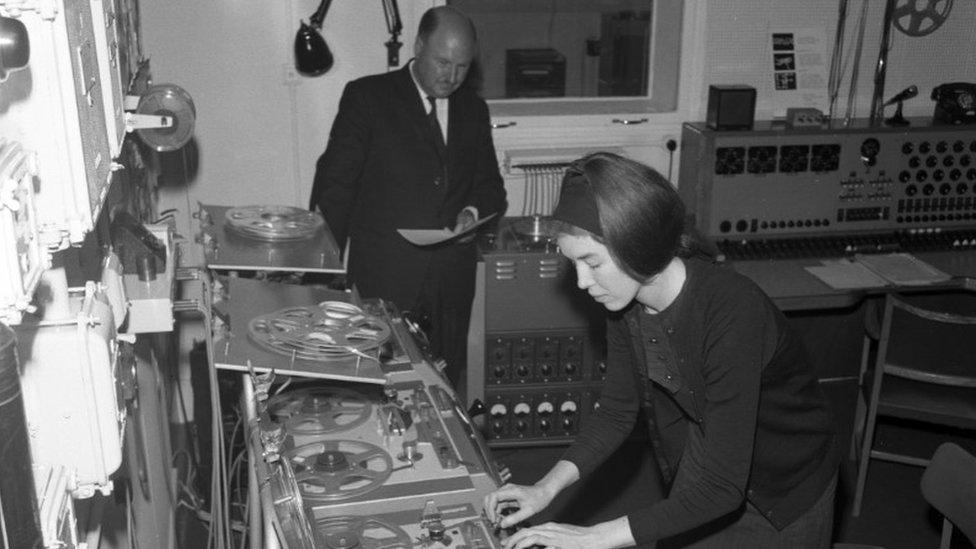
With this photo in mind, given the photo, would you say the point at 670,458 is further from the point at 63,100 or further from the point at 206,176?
the point at 206,176

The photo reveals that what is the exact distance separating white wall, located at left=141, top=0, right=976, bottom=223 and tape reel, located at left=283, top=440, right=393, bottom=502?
7.17 ft

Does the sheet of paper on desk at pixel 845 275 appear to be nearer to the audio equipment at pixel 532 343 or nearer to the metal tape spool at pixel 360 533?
the audio equipment at pixel 532 343

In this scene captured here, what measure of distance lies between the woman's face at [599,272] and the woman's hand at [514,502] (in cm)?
42

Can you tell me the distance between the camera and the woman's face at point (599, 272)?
174 cm

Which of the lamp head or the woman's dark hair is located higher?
the lamp head

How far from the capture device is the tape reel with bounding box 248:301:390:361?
2.14m

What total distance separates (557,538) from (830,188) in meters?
2.87

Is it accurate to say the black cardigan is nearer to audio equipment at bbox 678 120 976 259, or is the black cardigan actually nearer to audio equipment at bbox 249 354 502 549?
audio equipment at bbox 249 354 502 549

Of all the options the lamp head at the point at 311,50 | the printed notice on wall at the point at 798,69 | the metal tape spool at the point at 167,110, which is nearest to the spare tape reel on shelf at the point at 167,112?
the metal tape spool at the point at 167,110

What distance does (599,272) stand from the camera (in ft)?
5.78

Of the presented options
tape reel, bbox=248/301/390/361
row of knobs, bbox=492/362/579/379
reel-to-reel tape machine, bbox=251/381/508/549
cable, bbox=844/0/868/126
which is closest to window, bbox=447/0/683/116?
cable, bbox=844/0/868/126

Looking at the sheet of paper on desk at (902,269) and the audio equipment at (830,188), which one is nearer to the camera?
the sheet of paper on desk at (902,269)

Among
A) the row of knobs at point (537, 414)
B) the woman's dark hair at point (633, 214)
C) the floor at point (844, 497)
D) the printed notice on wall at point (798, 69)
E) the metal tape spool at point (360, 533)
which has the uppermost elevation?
the printed notice on wall at point (798, 69)

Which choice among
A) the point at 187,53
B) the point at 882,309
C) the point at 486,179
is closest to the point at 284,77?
the point at 187,53
